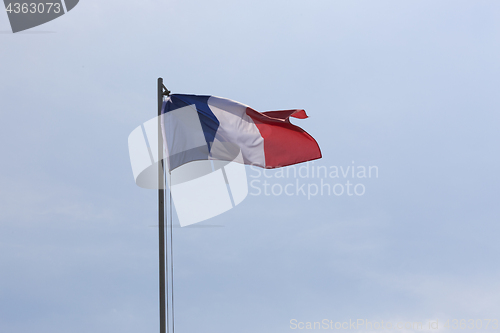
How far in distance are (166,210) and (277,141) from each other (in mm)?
4207

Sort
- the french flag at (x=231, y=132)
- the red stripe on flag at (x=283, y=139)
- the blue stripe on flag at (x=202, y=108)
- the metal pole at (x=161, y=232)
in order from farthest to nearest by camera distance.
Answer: the red stripe on flag at (x=283, y=139), the blue stripe on flag at (x=202, y=108), the french flag at (x=231, y=132), the metal pole at (x=161, y=232)

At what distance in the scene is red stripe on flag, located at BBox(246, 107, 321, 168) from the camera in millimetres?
14852

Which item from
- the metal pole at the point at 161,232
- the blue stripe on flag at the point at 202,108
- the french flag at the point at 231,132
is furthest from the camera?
the blue stripe on flag at the point at 202,108

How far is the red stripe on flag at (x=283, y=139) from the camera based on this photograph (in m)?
14.9

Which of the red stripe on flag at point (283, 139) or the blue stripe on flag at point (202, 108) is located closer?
the blue stripe on flag at point (202, 108)

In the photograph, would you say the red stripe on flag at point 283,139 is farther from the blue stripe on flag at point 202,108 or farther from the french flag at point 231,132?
the blue stripe on flag at point 202,108

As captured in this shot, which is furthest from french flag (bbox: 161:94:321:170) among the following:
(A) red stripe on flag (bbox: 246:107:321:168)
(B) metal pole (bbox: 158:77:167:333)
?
(B) metal pole (bbox: 158:77:167:333)

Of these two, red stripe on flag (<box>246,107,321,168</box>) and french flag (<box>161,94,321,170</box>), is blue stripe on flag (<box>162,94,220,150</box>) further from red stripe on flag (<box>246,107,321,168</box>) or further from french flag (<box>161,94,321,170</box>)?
red stripe on flag (<box>246,107,321,168</box>)

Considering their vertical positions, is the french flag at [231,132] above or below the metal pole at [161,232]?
above

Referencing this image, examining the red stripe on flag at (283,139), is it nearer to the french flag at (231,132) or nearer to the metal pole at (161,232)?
the french flag at (231,132)

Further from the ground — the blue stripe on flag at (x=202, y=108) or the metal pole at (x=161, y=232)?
the blue stripe on flag at (x=202, y=108)

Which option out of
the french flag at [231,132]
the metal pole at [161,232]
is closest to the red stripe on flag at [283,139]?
the french flag at [231,132]

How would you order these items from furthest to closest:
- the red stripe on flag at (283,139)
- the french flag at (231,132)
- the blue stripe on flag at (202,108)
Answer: the red stripe on flag at (283,139) < the blue stripe on flag at (202,108) < the french flag at (231,132)

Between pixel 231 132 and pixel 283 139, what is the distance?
1.73 metres
